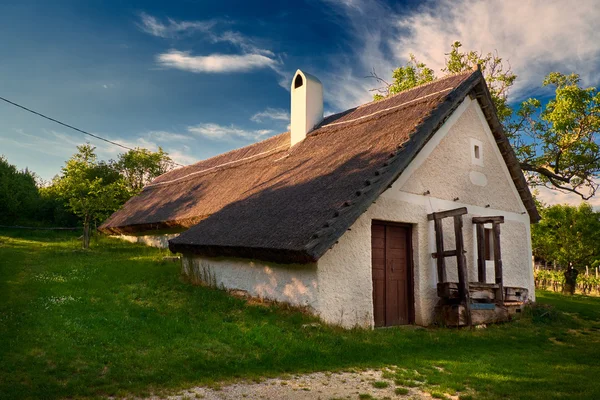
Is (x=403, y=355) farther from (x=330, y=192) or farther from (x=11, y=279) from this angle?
(x=11, y=279)

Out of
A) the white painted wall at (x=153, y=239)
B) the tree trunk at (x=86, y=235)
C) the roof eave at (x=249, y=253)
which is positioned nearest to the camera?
the roof eave at (x=249, y=253)

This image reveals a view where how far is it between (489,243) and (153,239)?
46.0ft

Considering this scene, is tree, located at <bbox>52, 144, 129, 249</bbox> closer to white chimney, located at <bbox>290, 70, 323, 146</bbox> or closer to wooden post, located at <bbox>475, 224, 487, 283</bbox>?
white chimney, located at <bbox>290, 70, 323, 146</bbox>

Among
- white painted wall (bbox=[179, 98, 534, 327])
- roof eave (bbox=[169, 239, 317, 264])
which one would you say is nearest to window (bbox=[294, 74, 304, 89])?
white painted wall (bbox=[179, 98, 534, 327])

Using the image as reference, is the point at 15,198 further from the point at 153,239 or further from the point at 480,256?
the point at 480,256

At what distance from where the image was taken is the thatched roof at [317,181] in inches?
330

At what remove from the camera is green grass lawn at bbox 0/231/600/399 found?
5.40 meters

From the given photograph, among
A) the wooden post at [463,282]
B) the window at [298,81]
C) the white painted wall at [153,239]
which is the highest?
the window at [298,81]

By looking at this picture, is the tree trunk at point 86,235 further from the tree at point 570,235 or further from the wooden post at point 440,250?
the tree at point 570,235

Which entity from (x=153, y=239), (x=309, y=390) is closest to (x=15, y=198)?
(x=153, y=239)

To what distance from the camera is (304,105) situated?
15844 mm

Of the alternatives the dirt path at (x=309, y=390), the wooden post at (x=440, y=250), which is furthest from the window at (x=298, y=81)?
the dirt path at (x=309, y=390)

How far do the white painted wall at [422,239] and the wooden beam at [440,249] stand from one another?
0.66 ft

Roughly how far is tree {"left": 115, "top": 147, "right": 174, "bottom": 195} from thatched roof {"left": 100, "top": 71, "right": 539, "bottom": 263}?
25794 mm
